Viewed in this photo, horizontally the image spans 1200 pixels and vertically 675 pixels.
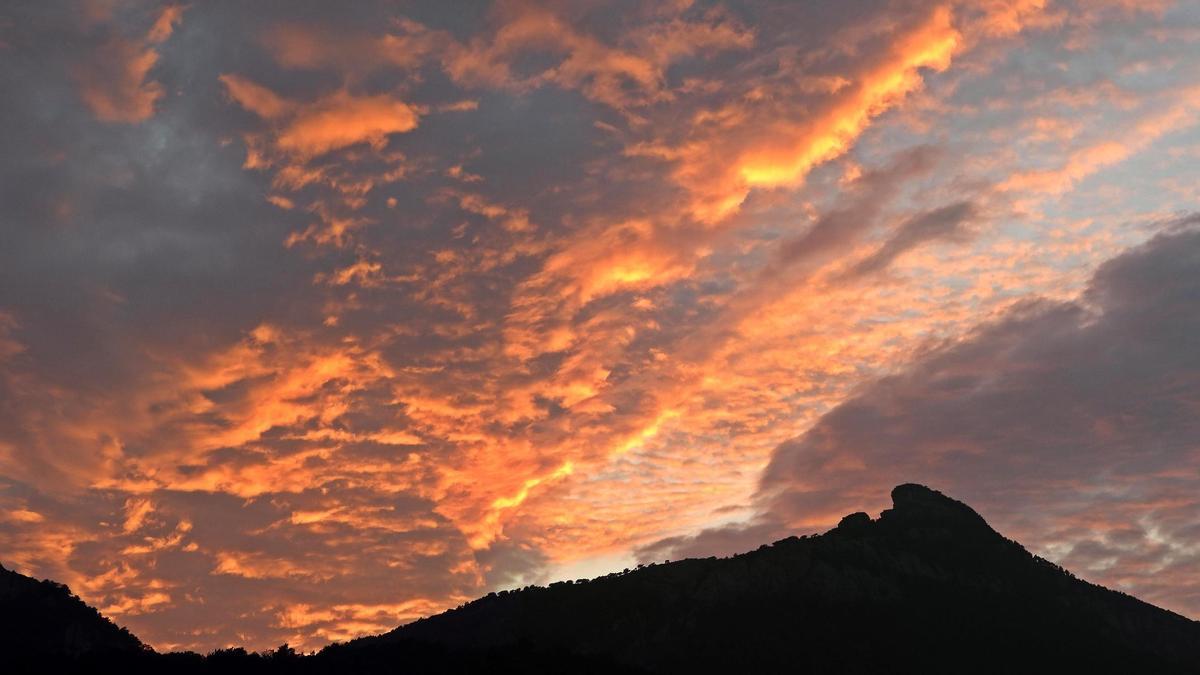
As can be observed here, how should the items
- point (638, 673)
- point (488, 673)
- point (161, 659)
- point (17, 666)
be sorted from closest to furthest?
point (17, 666) < point (161, 659) < point (488, 673) < point (638, 673)

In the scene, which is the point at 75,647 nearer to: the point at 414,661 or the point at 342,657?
the point at 342,657

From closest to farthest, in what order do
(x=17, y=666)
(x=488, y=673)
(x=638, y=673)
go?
(x=17, y=666), (x=488, y=673), (x=638, y=673)

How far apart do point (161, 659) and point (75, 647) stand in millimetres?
45077

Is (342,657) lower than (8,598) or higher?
lower

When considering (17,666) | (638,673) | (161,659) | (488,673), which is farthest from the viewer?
(638,673)

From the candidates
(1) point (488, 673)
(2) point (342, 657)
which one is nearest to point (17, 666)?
(2) point (342, 657)

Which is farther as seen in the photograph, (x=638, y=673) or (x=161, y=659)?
(x=638, y=673)

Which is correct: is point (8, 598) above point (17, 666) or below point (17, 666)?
above

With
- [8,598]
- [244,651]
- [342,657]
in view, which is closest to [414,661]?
[342,657]

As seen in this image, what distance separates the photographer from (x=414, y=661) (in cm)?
17675

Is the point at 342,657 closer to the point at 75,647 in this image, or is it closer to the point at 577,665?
the point at 577,665

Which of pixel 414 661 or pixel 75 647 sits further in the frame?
pixel 75 647

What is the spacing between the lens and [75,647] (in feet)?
622

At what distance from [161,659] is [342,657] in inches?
1234
